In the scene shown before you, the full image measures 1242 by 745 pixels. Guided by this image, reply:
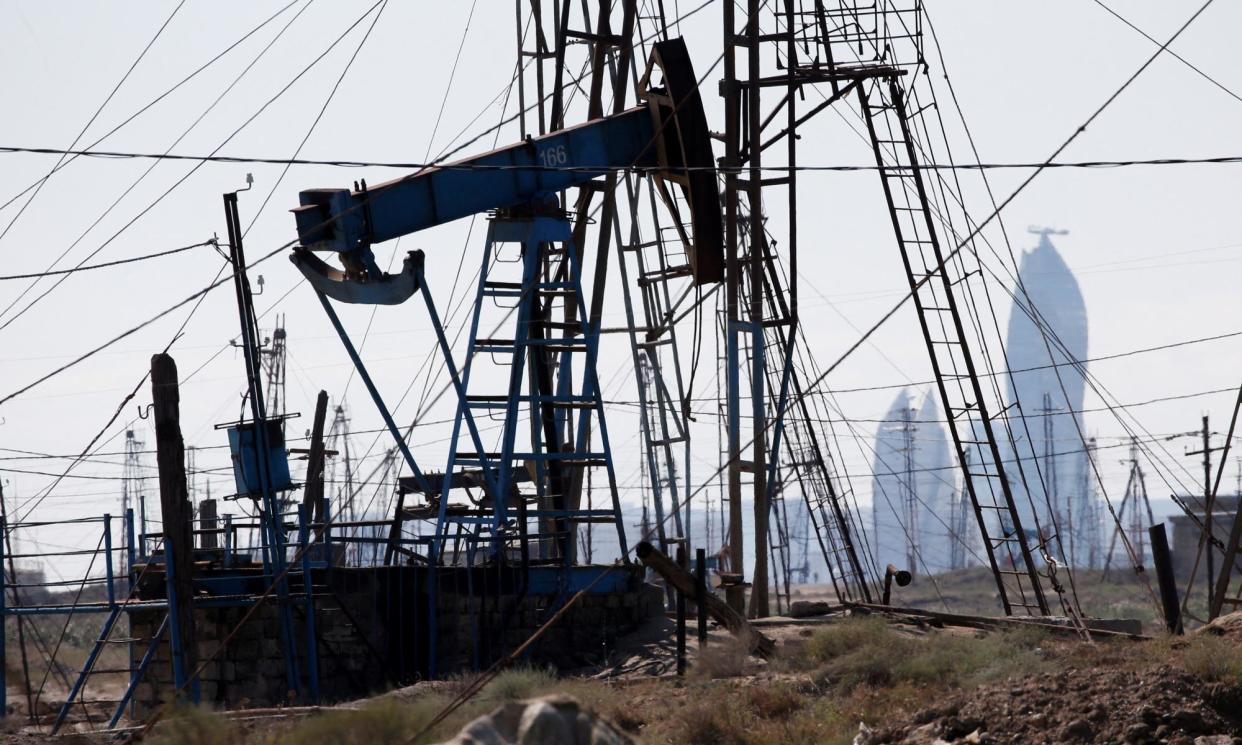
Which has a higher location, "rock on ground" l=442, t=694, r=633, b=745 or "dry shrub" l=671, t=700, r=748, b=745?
"rock on ground" l=442, t=694, r=633, b=745

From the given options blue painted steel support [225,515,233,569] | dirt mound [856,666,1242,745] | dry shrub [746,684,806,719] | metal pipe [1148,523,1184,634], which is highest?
blue painted steel support [225,515,233,569]

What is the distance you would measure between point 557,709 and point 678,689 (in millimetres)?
6432

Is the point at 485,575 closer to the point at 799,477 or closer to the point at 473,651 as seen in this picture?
the point at 473,651

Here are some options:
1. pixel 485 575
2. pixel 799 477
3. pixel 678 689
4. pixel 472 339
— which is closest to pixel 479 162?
pixel 472 339

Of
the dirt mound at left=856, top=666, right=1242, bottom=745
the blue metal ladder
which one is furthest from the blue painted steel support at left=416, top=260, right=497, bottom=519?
the dirt mound at left=856, top=666, right=1242, bottom=745

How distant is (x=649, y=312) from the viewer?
Result: 24.9m

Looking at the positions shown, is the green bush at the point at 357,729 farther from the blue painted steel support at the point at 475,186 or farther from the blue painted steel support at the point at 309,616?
the blue painted steel support at the point at 475,186

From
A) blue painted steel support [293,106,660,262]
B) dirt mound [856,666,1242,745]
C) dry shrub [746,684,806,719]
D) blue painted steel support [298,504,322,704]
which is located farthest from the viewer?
blue painted steel support [293,106,660,262]

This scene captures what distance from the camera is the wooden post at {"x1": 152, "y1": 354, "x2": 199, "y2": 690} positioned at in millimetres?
16500

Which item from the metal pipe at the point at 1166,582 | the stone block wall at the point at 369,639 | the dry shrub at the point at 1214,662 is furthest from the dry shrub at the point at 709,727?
the metal pipe at the point at 1166,582

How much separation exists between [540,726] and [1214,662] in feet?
22.7

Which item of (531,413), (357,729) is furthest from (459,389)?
(357,729)

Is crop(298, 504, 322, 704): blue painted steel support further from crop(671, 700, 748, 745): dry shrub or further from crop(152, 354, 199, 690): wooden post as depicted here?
crop(671, 700, 748, 745): dry shrub

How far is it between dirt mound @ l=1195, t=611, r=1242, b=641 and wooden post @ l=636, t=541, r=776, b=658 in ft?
15.4
